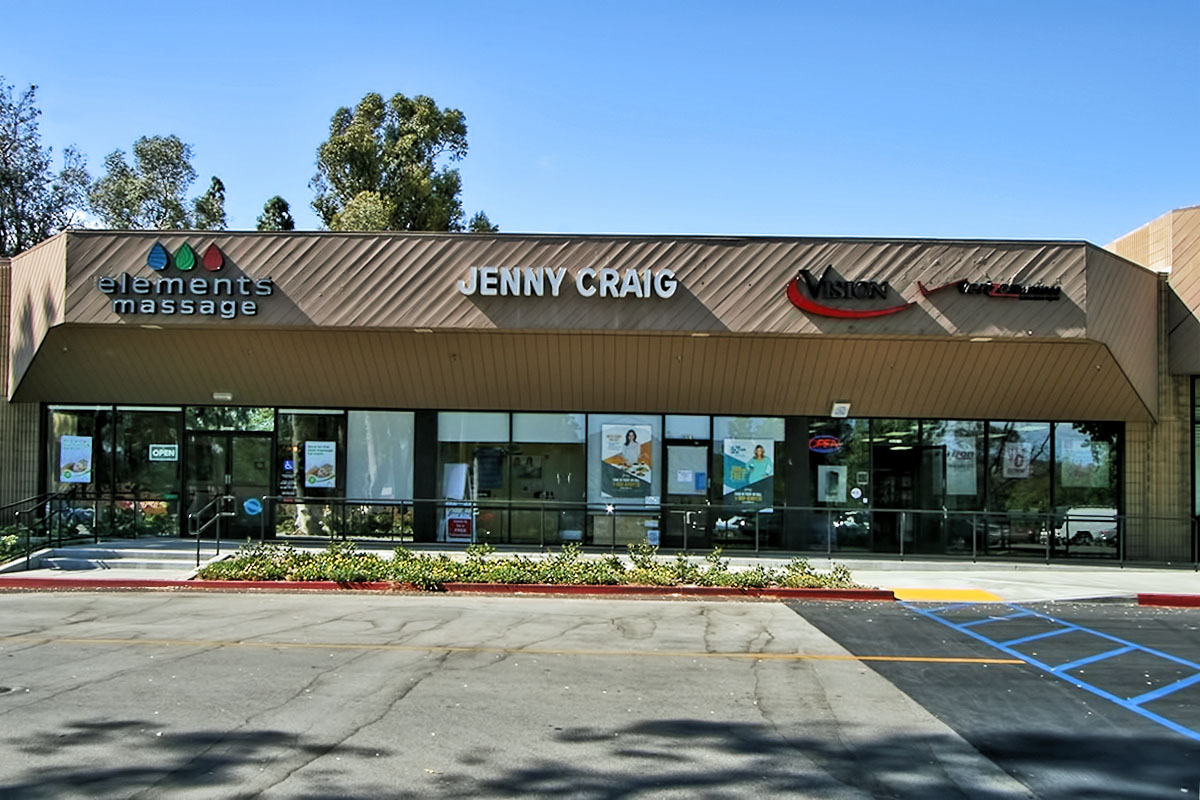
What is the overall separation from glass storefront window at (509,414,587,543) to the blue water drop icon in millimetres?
7501

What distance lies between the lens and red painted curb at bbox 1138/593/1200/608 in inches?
606

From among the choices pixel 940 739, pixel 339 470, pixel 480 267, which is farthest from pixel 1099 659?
pixel 339 470

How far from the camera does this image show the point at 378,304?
61.1ft

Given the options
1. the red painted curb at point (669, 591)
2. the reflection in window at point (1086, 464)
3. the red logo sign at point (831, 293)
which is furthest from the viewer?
the reflection in window at point (1086, 464)

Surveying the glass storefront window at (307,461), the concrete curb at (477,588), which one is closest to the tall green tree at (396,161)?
the glass storefront window at (307,461)

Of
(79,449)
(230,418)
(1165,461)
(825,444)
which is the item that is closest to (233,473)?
(230,418)

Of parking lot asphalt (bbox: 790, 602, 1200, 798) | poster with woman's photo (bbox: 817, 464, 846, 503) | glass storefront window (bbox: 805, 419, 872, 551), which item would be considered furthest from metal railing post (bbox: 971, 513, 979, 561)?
parking lot asphalt (bbox: 790, 602, 1200, 798)

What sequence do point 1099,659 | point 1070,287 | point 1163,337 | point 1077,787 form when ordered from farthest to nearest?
1. point 1163,337
2. point 1070,287
3. point 1099,659
4. point 1077,787

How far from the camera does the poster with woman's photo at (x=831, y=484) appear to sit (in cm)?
2109

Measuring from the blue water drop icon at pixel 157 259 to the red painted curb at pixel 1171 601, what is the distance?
1798cm

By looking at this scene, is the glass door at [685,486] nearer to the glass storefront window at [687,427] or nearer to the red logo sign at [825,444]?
the glass storefront window at [687,427]

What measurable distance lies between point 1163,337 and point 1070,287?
11.9 feet

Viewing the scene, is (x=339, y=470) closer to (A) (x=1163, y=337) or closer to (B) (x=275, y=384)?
(B) (x=275, y=384)

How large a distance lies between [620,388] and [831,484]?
5.01 meters
